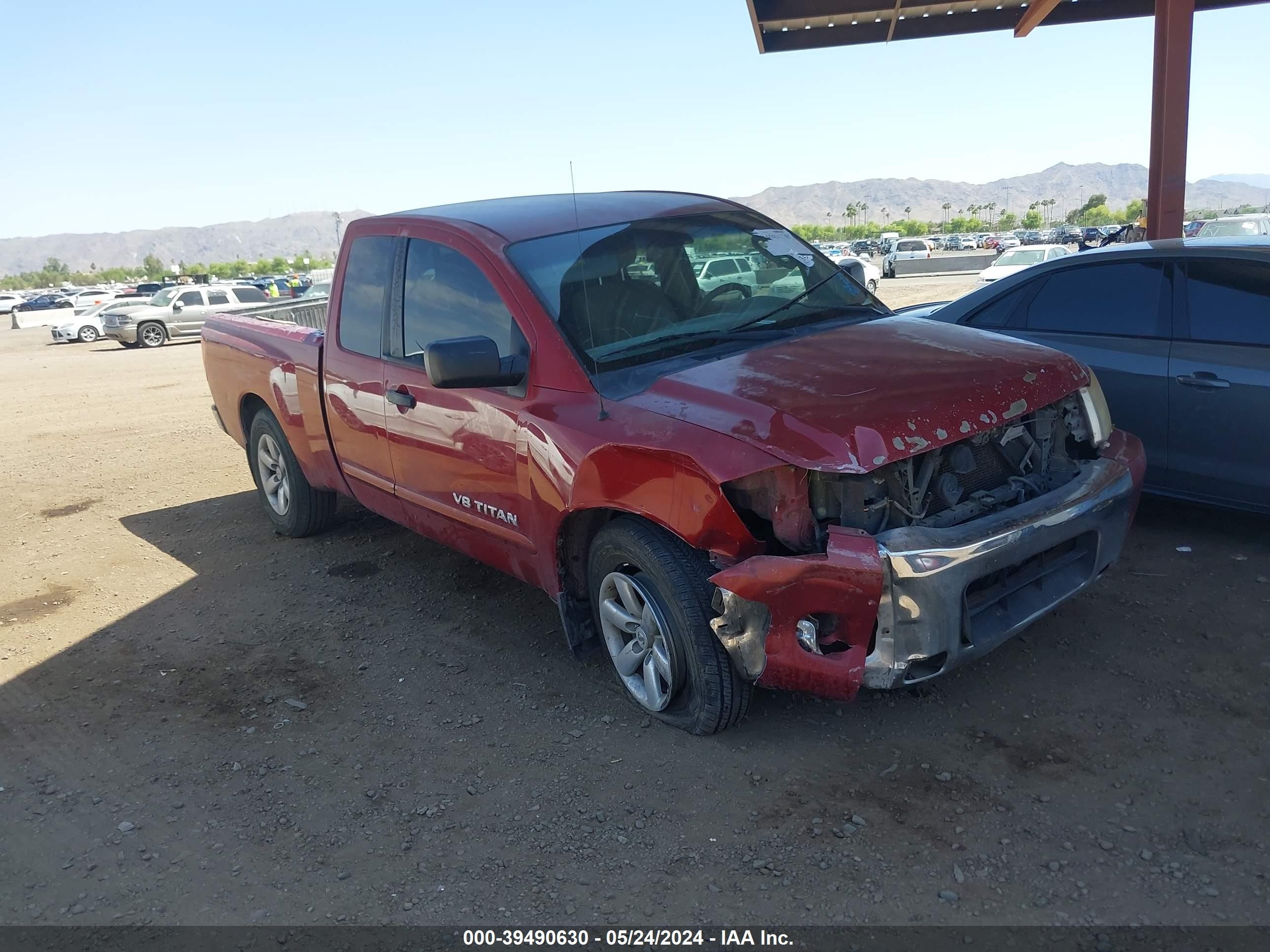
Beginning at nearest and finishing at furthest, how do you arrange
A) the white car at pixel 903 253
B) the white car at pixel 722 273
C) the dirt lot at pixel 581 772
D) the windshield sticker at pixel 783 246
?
the dirt lot at pixel 581 772
the white car at pixel 722 273
the windshield sticker at pixel 783 246
the white car at pixel 903 253

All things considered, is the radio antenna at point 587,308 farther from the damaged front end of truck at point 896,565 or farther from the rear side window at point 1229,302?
the rear side window at point 1229,302

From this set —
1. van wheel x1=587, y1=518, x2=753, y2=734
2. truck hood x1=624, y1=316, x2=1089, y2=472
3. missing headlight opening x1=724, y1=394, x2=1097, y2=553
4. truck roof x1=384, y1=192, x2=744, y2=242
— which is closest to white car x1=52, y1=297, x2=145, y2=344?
truck roof x1=384, y1=192, x2=744, y2=242

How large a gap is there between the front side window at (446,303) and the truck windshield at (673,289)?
0.70 ft

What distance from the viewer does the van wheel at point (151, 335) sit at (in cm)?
2694

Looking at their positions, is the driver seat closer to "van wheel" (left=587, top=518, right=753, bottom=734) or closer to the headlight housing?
"van wheel" (left=587, top=518, right=753, bottom=734)

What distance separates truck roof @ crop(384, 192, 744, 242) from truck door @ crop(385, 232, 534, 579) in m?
0.19

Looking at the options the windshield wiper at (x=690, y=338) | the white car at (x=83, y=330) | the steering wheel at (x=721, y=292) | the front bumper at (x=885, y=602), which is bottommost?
the white car at (x=83, y=330)

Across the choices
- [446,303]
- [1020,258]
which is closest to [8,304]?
[1020,258]

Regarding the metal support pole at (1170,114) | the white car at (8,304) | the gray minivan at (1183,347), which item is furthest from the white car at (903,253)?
the white car at (8,304)

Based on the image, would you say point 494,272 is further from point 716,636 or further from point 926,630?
point 926,630

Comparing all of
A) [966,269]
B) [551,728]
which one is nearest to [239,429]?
[551,728]

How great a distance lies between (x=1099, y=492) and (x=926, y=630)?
1061 mm

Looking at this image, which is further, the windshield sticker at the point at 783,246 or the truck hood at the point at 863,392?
the windshield sticker at the point at 783,246

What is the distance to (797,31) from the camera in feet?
39.2
